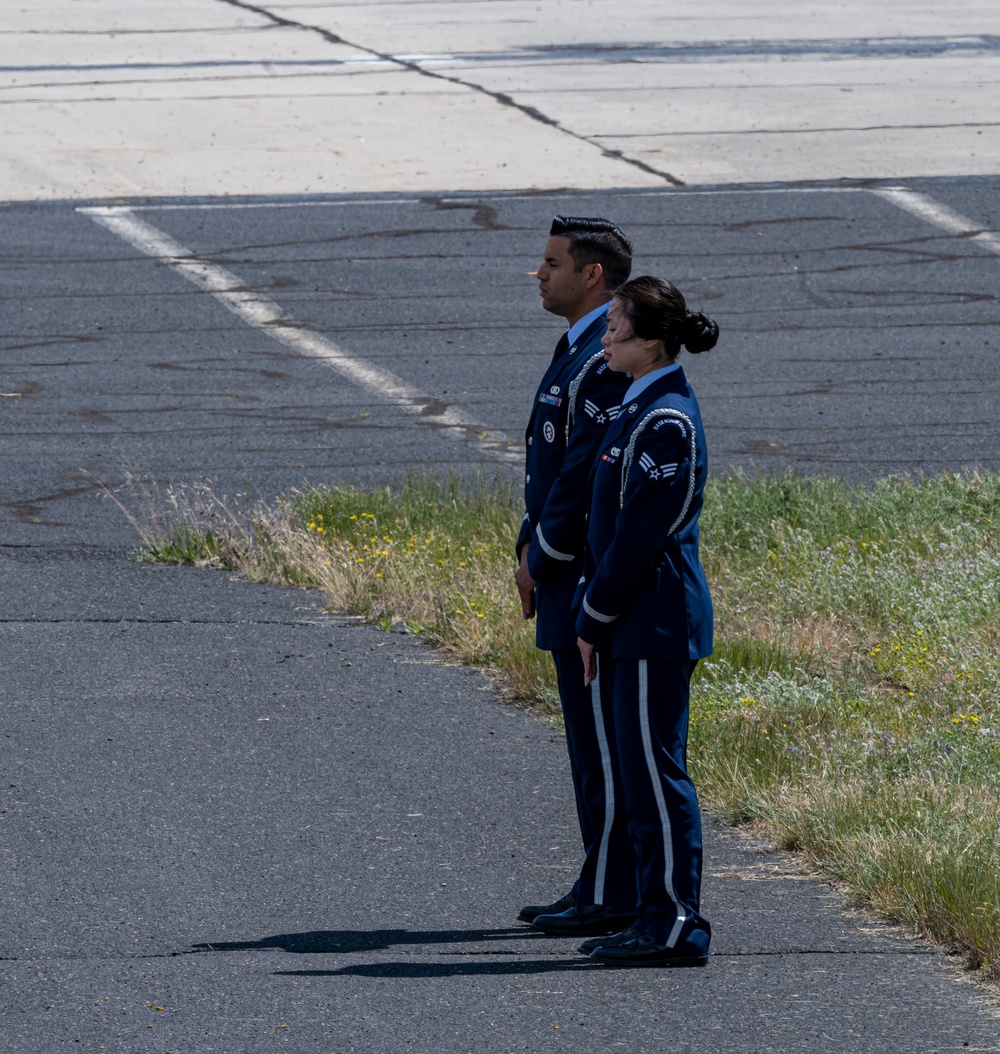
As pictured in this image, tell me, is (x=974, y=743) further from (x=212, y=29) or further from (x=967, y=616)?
(x=212, y=29)

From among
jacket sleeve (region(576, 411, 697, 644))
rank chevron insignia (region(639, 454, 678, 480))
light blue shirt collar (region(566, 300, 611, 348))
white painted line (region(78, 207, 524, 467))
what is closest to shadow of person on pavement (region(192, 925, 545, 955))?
jacket sleeve (region(576, 411, 697, 644))

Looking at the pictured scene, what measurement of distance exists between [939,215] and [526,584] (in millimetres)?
14514

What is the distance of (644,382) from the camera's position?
5.34 m

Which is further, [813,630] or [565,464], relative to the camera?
[813,630]

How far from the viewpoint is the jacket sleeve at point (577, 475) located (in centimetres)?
555

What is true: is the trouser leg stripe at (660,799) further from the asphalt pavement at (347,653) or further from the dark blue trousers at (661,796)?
the asphalt pavement at (347,653)

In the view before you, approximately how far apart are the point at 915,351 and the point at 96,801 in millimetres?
10171

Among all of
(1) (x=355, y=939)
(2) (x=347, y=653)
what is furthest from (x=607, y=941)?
(2) (x=347, y=653)

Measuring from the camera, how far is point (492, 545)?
33.3 feet

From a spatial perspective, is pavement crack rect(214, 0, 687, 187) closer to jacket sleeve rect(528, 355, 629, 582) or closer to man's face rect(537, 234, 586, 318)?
man's face rect(537, 234, 586, 318)

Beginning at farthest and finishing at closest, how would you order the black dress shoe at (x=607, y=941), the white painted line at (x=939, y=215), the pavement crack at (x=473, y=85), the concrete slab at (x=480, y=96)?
the pavement crack at (x=473, y=85)
the concrete slab at (x=480, y=96)
the white painted line at (x=939, y=215)
the black dress shoe at (x=607, y=941)

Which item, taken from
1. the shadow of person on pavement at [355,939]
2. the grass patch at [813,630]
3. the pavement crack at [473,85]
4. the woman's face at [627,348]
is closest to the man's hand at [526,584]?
the woman's face at [627,348]

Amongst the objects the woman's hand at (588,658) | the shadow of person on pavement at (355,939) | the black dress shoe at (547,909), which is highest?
the woman's hand at (588,658)

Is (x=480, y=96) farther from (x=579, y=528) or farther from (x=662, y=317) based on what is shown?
(x=662, y=317)
